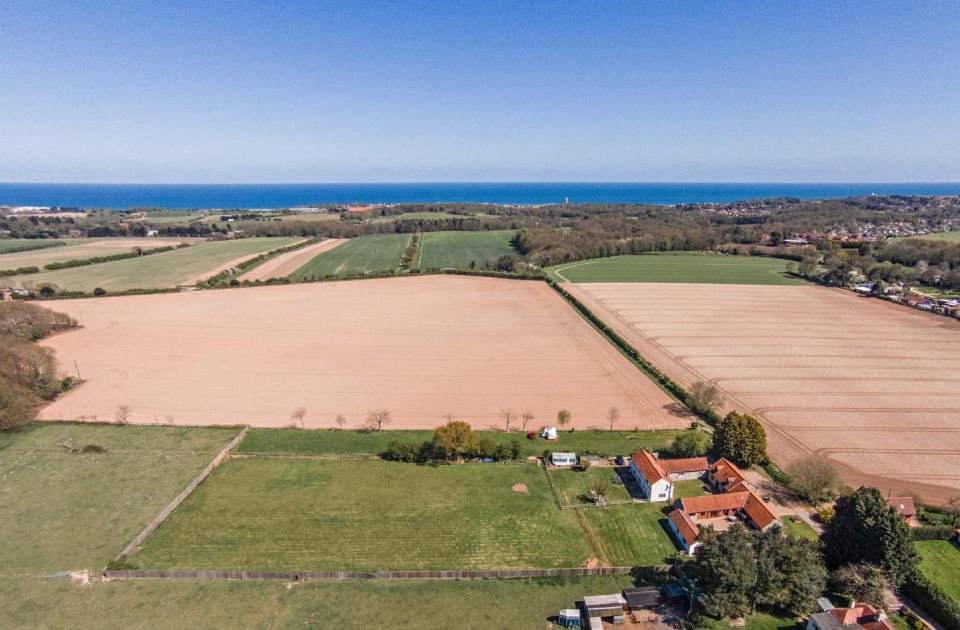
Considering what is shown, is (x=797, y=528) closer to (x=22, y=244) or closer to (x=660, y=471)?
(x=660, y=471)

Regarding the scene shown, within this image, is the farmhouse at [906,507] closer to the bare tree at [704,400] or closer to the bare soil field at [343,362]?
the bare tree at [704,400]

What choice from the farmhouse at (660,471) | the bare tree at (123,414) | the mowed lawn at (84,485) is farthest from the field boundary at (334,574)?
the bare tree at (123,414)

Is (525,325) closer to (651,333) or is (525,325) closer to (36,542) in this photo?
(651,333)

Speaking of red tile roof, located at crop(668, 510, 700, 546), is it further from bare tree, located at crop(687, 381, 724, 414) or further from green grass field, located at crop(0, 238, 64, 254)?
green grass field, located at crop(0, 238, 64, 254)

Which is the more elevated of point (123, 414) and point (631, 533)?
point (123, 414)

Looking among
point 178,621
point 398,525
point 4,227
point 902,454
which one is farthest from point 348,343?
point 4,227

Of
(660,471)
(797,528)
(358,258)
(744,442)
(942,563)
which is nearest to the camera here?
(942,563)

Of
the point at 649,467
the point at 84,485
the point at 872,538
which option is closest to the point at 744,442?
the point at 649,467

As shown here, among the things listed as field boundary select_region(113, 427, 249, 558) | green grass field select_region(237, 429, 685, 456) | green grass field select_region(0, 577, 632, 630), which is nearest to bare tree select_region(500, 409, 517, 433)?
green grass field select_region(237, 429, 685, 456)
